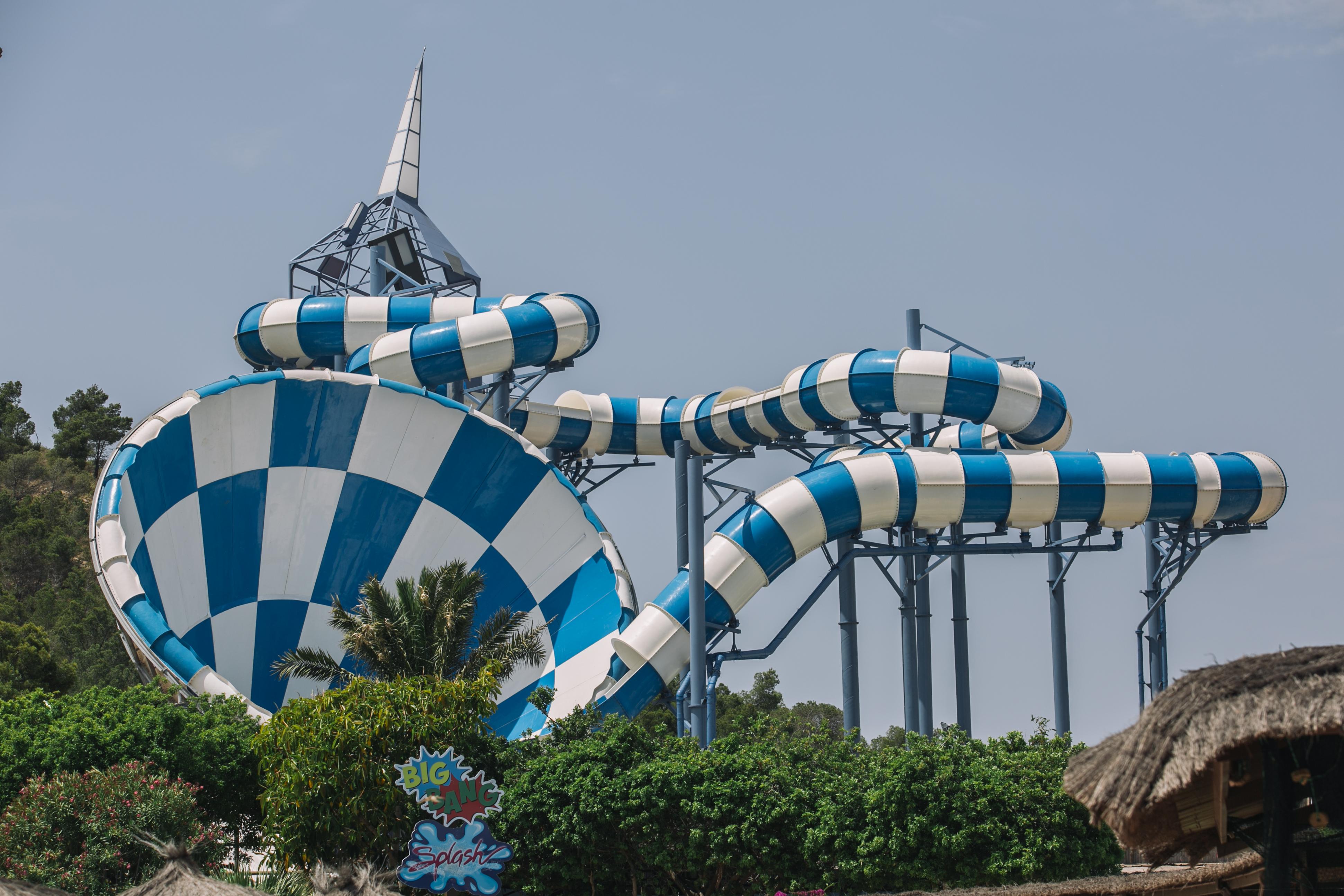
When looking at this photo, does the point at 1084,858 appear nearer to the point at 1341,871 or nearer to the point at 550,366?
the point at 1341,871

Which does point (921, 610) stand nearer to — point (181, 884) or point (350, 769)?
point (350, 769)

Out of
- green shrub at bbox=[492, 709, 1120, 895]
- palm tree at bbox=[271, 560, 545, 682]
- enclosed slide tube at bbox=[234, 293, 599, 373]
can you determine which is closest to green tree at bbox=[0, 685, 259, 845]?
palm tree at bbox=[271, 560, 545, 682]

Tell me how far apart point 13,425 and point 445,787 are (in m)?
51.3

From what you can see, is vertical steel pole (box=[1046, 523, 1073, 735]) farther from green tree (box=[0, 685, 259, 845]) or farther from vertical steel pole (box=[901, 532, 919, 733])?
green tree (box=[0, 685, 259, 845])

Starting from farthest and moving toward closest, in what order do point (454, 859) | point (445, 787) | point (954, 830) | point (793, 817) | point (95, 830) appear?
point (793, 817) → point (954, 830) → point (95, 830) → point (445, 787) → point (454, 859)

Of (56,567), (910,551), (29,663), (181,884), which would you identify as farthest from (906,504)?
(56,567)

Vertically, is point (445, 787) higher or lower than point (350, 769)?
lower

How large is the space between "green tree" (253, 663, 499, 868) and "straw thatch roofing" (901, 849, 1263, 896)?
649cm

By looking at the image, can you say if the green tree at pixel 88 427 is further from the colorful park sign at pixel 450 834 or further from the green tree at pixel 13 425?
the colorful park sign at pixel 450 834

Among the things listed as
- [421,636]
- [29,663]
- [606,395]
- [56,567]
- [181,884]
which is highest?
[606,395]

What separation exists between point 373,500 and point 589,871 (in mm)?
9728

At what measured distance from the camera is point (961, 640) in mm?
26078

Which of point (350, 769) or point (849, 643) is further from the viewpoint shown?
point (849, 643)

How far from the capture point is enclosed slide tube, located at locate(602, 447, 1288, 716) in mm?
21125
